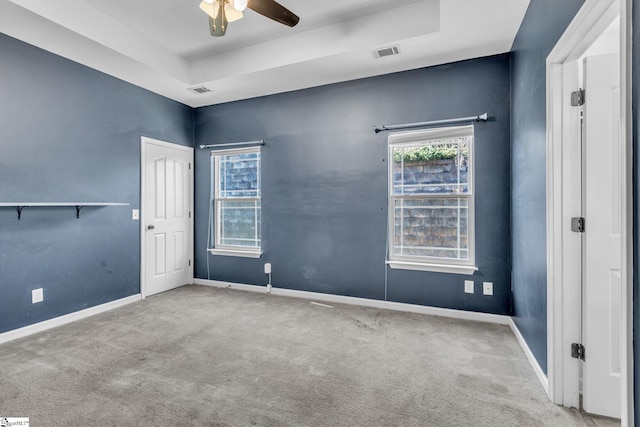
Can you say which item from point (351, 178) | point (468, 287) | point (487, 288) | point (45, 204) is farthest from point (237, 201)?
point (487, 288)

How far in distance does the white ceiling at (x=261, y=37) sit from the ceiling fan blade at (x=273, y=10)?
2.36 ft

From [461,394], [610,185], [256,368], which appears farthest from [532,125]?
[256,368]

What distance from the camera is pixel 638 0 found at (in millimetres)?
1016

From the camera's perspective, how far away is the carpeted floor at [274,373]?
1760 millimetres

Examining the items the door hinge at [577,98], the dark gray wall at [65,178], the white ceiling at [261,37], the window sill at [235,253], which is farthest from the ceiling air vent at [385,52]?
the dark gray wall at [65,178]

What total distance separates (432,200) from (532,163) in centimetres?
118

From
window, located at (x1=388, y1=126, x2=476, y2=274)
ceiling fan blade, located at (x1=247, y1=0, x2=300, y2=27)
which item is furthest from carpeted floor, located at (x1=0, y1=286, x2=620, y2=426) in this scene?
ceiling fan blade, located at (x1=247, y1=0, x2=300, y2=27)

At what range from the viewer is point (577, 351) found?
1800 mm

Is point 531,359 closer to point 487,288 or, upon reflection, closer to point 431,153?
point 487,288

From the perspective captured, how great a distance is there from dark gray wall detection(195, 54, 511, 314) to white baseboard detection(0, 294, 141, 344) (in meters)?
1.14

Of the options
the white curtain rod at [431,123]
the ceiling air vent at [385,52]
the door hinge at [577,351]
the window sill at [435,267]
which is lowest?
the door hinge at [577,351]

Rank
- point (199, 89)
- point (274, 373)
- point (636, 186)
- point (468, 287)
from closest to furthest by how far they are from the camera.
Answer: point (636, 186) < point (274, 373) < point (468, 287) < point (199, 89)

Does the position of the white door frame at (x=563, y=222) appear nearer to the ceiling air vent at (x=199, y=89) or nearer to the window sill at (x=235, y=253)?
the window sill at (x=235, y=253)

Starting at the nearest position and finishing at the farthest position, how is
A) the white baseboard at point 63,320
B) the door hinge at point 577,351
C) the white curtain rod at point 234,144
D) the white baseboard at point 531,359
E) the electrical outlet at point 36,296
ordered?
the door hinge at point 577,351, the white baseboard at point 531,359, the white baseboard at point 63,320, the electrical outlet at point 36,296, the white curtain rod at point 234,144
